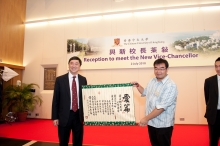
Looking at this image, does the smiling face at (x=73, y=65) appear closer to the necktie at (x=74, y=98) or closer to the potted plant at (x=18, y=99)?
the necktie at (x=74, y=98)

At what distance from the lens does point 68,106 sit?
1918 mm

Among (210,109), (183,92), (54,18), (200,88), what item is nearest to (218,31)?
(200,88)

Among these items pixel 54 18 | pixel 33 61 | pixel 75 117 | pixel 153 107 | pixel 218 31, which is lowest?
pixel 75 117

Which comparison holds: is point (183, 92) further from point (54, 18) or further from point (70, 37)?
point (54, 18)

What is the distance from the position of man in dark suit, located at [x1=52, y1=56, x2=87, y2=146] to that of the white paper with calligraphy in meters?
2.92

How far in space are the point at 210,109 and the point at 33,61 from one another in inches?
229

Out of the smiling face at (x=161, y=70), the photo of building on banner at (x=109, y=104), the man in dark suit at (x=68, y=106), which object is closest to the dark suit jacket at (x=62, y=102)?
the man in dark suit at (x=68, y=106)

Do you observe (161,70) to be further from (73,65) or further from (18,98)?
(18,98)

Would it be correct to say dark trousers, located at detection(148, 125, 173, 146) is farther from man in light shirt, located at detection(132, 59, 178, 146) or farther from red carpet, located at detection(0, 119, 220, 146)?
red carpet, located at detection(0, 119, 220, 146)

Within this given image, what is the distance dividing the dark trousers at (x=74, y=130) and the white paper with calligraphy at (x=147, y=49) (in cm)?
304

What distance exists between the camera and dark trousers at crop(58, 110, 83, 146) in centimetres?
196

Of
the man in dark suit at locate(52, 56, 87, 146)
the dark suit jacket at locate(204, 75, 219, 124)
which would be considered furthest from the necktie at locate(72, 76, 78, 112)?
the dark suit jacket at locate(204, 75, 219, 124)

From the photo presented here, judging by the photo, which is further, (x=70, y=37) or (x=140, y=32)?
(x=70, y=37)

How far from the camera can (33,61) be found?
5652 mm
